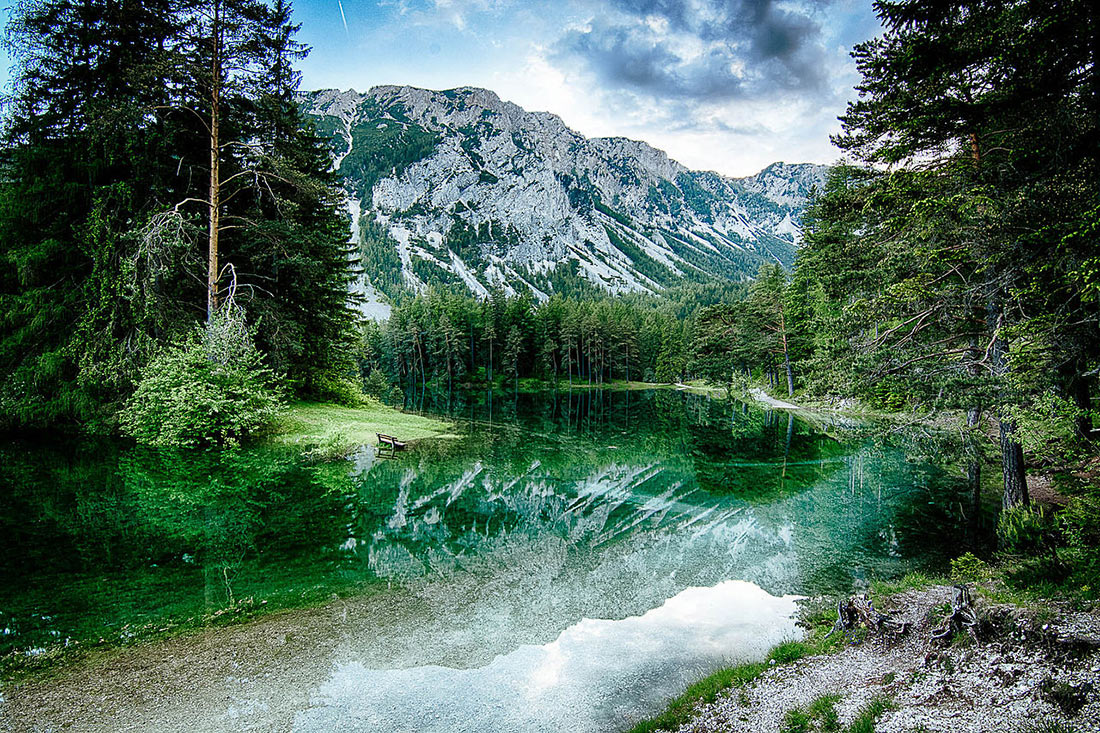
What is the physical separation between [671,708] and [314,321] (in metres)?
27.2

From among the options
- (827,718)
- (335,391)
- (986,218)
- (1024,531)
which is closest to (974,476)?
(1024,531)

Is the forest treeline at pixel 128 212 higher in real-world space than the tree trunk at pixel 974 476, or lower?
higher

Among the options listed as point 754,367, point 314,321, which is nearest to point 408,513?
point 314,321

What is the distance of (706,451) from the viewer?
25.3m

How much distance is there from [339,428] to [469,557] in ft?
45.3

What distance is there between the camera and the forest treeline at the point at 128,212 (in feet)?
60.1

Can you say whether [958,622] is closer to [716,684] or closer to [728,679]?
[728,679]

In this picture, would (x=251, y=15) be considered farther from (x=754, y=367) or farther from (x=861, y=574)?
(x=754, y=367)

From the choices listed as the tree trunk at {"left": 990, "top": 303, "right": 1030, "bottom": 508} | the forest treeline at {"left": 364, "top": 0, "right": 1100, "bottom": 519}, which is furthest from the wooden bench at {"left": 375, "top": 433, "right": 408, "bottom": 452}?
the tree trunk at {"left": 990, "top": 303, "right": 1030, "bottom": 508}

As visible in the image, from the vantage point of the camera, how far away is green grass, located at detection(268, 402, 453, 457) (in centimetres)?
1984

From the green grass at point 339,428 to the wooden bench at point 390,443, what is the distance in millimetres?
900

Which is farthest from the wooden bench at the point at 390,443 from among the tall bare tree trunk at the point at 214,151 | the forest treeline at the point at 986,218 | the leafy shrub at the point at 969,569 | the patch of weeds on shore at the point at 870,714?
the patch of weeds on shore at the point at 870,714

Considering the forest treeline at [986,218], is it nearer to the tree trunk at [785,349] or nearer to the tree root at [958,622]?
the tree root at [958,622]

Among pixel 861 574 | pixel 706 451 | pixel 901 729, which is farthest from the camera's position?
pixel 706 451
